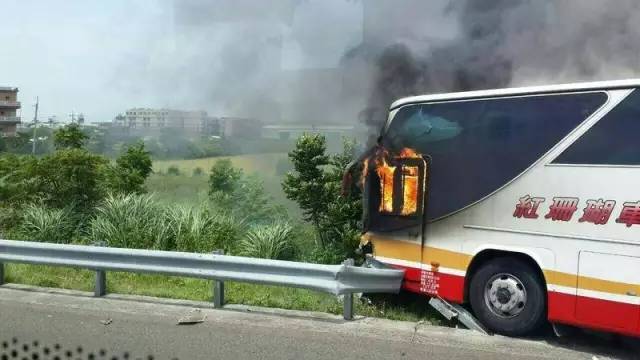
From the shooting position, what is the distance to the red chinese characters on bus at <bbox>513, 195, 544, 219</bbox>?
18.5ft

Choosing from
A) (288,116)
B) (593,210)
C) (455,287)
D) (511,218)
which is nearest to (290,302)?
(455,287)

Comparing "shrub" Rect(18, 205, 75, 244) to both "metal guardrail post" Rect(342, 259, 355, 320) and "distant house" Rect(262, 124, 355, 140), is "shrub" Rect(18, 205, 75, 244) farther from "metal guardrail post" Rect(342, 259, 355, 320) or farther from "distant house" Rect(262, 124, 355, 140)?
"metal guardrail post" Rect(342, 259, 355, 320)

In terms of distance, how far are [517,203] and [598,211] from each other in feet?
2.36

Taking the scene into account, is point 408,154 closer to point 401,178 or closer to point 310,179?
point 401,178

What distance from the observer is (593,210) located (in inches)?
209

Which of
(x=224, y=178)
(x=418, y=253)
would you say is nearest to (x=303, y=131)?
(x=224, y=178)

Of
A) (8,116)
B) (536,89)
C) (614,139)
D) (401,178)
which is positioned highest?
(8,116)

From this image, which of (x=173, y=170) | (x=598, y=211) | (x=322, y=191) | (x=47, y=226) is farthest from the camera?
(x=173, y=170)

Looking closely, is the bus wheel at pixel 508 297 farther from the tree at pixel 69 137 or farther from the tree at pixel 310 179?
the tree at pixel 69 137

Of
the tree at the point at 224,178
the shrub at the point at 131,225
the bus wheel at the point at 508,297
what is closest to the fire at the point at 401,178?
the bus wheel at the point at 508,297

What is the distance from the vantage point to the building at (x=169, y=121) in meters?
13.0

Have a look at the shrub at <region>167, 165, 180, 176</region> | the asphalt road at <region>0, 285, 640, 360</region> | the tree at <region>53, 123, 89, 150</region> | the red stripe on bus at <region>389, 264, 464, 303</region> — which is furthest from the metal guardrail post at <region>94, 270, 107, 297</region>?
the tree at <region>53, 123, 89, 150</region>

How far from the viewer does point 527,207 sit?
225 inches

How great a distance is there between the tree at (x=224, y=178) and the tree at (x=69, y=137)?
333 centimetres
